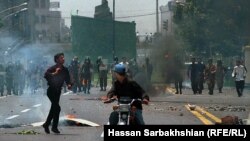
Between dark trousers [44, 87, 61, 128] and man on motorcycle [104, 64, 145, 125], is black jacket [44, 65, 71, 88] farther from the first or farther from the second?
man on motorcycle [104, 64, 145, 125]

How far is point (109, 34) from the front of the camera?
53.7m

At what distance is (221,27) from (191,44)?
19.1 feet

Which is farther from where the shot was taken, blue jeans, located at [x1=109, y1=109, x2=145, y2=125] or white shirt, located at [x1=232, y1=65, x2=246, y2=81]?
white shirt, located at [x1=232, y1=65, x2=246, y2=81]

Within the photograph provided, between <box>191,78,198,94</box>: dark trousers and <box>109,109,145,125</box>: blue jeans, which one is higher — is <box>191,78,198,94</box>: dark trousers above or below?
below

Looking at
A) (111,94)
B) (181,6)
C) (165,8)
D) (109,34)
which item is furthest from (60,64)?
(165,8)

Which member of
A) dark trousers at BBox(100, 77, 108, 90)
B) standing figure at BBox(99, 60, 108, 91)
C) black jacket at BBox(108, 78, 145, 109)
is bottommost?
dark trousers at BBox(100, 77, 108, 90)

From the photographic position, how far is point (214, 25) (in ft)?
193

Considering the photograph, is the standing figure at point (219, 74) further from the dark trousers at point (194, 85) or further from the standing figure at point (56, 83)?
the standing figure at point (56, 83)

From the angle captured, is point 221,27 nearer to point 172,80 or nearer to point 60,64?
point 172,80

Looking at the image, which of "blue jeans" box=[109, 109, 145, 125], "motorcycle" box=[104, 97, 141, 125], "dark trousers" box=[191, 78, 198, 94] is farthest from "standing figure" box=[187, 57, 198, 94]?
"motorcycle" box=[104, 97, 141, 125]

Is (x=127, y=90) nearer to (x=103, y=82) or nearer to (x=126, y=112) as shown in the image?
(x=126, y=112)

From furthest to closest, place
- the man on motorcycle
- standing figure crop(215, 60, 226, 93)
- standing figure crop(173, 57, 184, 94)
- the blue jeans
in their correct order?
standing figure crop(215, 60, 226, 93) < standing figure crop(173, 57, 184, 94) < the man on motorcycle < the blue jeans

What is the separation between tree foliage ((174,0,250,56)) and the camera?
178 feet

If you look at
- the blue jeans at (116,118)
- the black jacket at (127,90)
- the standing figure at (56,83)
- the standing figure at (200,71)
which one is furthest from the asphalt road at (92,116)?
the standing figure at (200,71)
